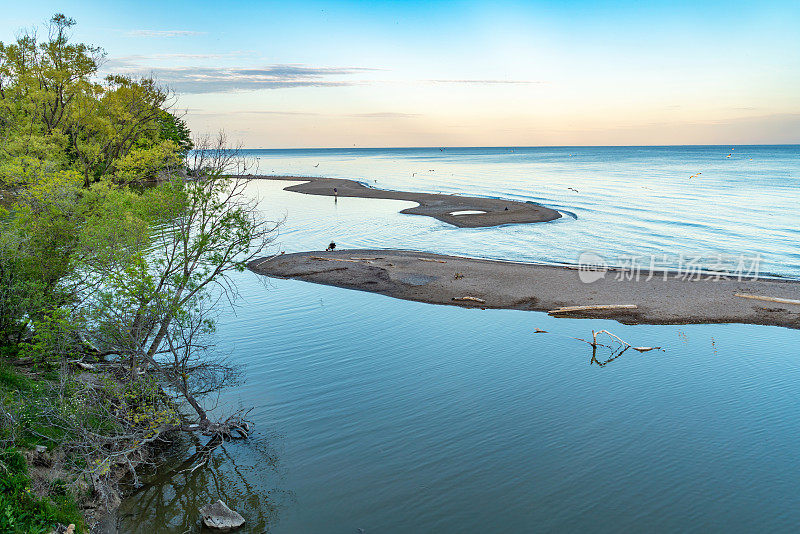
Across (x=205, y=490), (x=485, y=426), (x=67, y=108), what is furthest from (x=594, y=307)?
(x=67, y=108)

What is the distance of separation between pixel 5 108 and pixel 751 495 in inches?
1706

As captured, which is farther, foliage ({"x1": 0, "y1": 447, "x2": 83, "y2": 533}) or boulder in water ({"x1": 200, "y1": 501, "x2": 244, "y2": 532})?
boulder in water ({"x1": 200, "y1": 501, "x2": 244, "y2": 532})

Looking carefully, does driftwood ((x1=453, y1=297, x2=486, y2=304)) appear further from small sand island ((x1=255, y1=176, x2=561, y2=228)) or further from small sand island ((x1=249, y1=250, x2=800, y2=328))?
small sand island ((x1=255, y1=176, x2=561, y2=228))

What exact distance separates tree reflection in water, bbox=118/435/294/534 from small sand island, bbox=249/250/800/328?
52.1ft

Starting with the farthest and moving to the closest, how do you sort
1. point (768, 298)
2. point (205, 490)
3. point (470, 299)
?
point (470, 299), point (768, 298), point (205, 490)

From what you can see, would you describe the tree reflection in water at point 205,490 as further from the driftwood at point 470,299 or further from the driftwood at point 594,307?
the driftwood at point 594,307

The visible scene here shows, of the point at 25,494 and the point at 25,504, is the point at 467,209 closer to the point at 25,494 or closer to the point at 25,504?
the point at 25,494

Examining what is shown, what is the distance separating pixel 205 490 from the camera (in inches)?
515

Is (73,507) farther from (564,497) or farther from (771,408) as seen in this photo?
(771,408)

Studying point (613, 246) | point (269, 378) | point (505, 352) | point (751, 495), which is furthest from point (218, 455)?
point (613, 246)

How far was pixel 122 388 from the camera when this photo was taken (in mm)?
13977

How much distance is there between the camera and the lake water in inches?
486

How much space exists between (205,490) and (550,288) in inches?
859

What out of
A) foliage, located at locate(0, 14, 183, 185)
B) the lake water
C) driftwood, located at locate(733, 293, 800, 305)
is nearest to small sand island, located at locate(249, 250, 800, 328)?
driftwood, located at locate(733, 293, 800, 305)
